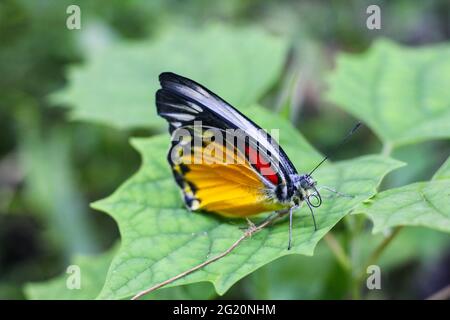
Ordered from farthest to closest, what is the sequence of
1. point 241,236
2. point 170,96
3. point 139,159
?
point 139,159, point 170,96, point 241,236

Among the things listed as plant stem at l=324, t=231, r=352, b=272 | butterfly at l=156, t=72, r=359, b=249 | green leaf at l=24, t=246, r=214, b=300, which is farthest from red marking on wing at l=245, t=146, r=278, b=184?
green leaf at l=24, t=246, r=214, b=300

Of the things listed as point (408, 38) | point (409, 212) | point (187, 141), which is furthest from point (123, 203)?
point (408, 38)

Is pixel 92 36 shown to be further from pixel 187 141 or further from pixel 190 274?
pixel 190 274

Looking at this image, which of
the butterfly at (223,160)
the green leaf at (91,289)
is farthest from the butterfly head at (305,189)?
the green leaf at (91,289)

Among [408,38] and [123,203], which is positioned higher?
[408,38]

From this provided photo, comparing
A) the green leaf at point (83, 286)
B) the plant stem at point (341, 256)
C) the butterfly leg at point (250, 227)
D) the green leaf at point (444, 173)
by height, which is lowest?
the green leaf at point (83, 286)

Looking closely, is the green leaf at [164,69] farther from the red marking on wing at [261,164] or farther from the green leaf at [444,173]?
the green leaf at [444,173]
